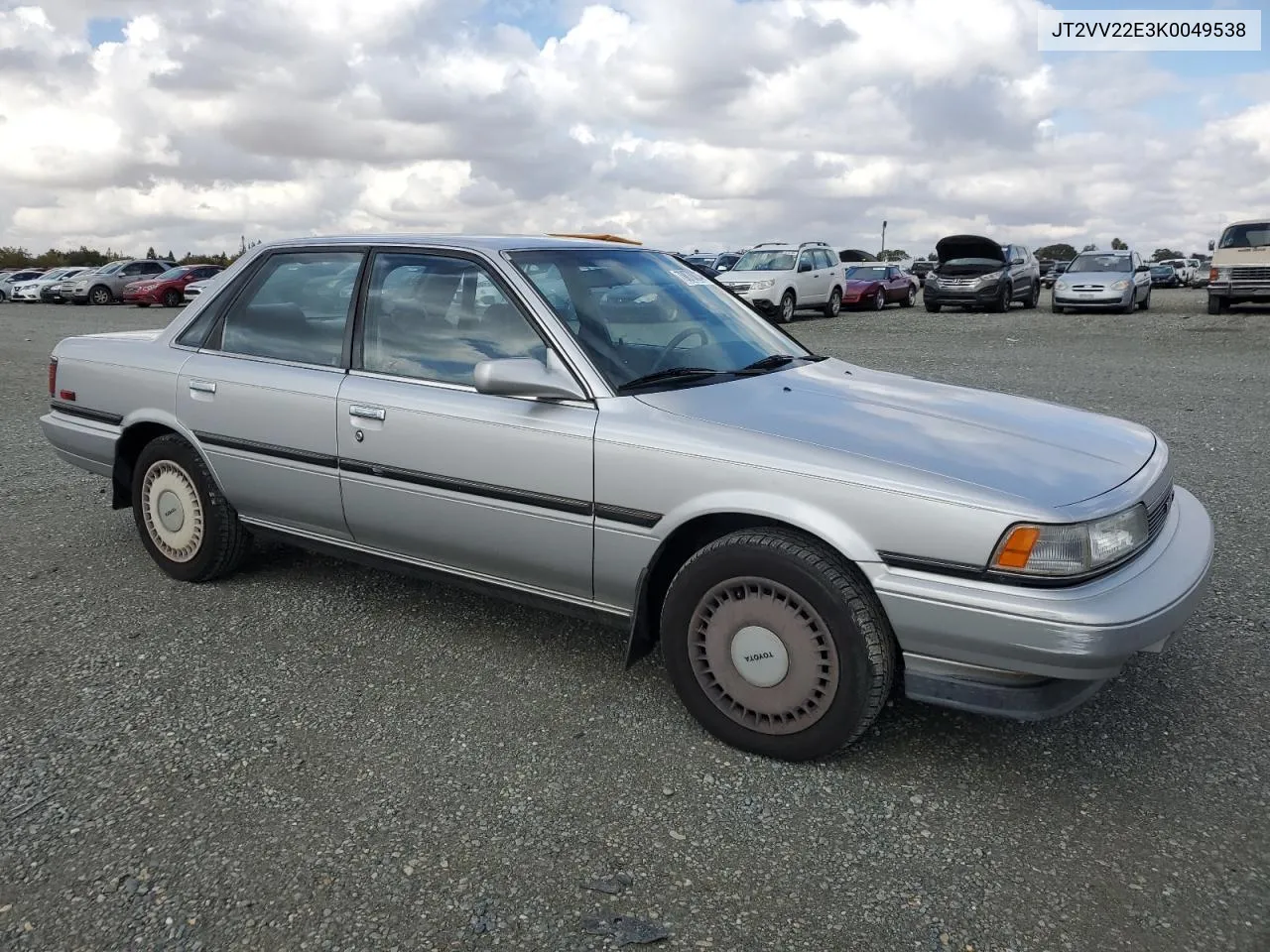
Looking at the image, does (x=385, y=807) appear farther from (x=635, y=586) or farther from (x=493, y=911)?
(x=635, y=586)

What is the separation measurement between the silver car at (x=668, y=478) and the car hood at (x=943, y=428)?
1 centimetres

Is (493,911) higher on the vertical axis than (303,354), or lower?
lower

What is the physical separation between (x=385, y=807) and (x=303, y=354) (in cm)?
199

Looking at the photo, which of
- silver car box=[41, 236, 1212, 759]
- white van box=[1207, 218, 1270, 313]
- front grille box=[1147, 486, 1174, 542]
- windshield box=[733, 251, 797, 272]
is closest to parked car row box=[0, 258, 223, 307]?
windshield box=[733, 251, 797, 272]

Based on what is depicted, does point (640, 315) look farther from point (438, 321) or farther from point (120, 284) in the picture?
point (120, 284)

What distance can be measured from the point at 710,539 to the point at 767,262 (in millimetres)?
19290

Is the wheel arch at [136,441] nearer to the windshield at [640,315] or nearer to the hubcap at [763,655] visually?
the windshield at [640,315]

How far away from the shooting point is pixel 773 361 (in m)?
3.92

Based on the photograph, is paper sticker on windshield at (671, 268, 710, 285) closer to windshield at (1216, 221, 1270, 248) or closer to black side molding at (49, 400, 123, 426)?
black side molding at (49, 400, 123, 426)

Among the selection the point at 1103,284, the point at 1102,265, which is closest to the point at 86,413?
the point at 1103,284

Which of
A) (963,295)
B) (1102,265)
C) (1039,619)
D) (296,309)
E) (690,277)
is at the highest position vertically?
(1102,265)

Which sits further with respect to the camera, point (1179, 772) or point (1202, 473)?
point (1202, 473)

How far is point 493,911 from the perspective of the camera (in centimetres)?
239

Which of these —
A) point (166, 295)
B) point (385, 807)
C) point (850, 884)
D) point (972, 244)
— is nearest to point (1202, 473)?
point (850, 884)
